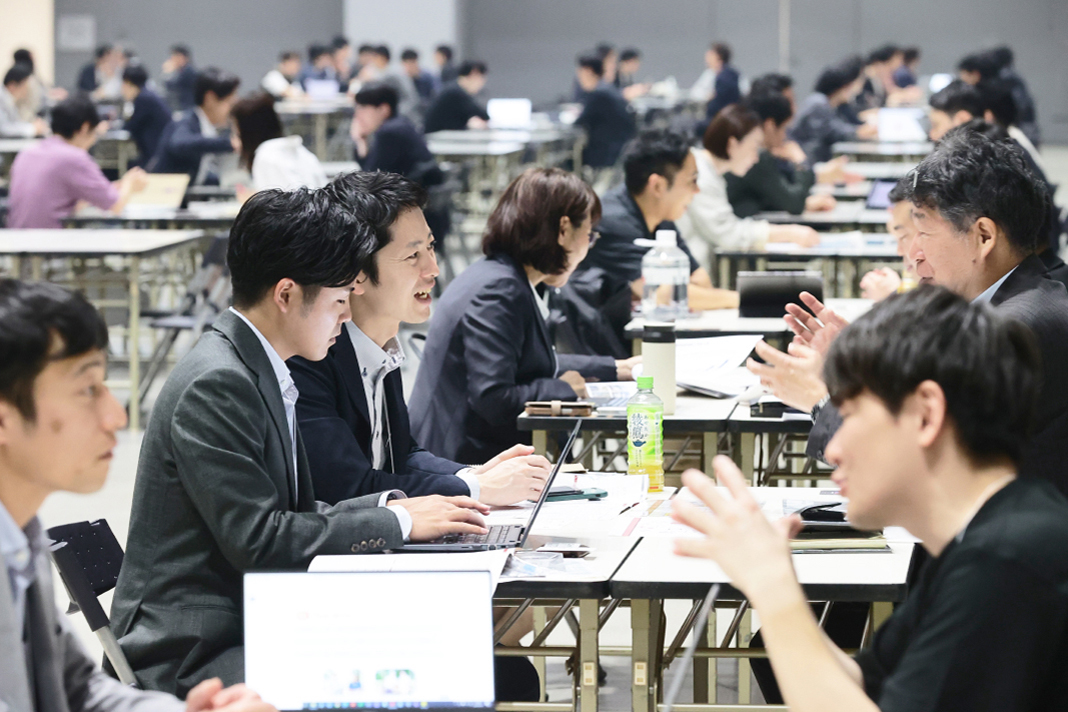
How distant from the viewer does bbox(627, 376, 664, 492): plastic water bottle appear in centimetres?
257

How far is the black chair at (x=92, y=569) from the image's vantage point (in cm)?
187

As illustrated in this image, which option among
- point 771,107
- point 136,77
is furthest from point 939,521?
point 136,77

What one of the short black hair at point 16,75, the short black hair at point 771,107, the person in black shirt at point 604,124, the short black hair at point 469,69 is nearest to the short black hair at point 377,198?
the short black hair at point 771,107

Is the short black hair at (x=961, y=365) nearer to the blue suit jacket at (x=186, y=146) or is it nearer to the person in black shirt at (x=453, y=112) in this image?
the blue suit jacket at (x=186, y=146)

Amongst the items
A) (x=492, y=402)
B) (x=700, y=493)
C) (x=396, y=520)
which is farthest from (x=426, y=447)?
(x=700, y=493)

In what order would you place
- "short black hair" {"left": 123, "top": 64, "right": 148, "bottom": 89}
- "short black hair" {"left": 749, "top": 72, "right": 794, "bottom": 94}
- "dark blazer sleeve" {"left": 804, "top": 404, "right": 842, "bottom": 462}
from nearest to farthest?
"dark blazer sleeve" {"left": 804, "top": 404, "right": 842, "bottom": 462} → "short black hair" {"left": 749, "top": 72, "right": 794, "bottom": 94} → "short black hair" {"left": 123, "top": 64, "right": 148, "bottom": 89}

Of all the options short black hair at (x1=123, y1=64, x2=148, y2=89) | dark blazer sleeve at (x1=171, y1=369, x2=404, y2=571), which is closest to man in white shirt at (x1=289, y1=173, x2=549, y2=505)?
dark blazer sleeve at (x1=171, y1=369, x2=404, y2=571)

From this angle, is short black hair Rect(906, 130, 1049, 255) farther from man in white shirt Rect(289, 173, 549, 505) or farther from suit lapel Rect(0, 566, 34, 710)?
suit lapel Rect(0, 566, 34, 710)

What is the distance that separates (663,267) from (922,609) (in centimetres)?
329

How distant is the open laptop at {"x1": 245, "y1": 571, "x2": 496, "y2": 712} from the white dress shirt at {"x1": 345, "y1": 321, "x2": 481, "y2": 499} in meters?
0.99

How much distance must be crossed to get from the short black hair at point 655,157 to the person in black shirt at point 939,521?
3.37 m

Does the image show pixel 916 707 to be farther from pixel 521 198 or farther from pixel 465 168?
pixel 465 168

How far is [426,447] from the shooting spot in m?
3.34

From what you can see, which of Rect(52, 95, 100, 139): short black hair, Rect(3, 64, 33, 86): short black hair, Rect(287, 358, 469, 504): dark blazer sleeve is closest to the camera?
Rect(287, 358, 469, 504): dark blazer sleeve
